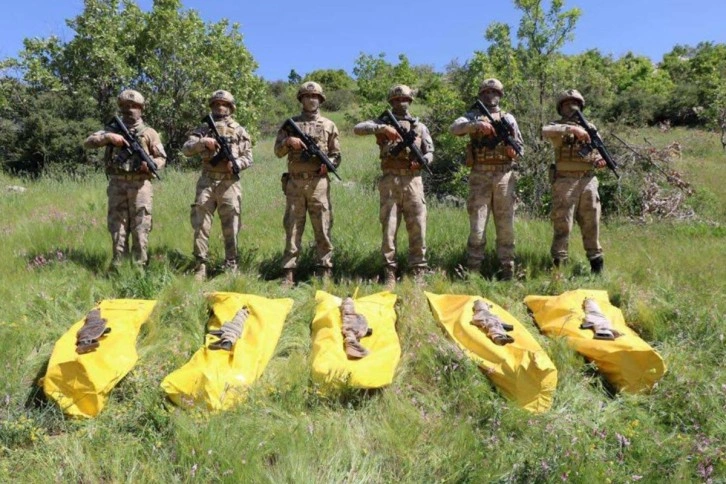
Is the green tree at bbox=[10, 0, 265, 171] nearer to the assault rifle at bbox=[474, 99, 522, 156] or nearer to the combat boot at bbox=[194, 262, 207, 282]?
the combat boot at bbox=[194, 262, 207, 282]

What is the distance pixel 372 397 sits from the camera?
3.56m

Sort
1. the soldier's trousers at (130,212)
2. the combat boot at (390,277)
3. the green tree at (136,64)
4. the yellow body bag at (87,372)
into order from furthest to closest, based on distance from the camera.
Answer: the green tree at (136,64) < the soldier's trousers at (130,212) < the combat boot at (390,277) < the yellow body bag at (87,372)

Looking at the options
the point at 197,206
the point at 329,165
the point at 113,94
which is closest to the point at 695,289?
the point at 329,165

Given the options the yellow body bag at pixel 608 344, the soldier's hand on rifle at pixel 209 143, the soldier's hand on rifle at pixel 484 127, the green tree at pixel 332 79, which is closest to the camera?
the yellow body bag at pixel 608 344

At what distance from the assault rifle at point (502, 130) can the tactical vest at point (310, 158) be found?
1815 mm

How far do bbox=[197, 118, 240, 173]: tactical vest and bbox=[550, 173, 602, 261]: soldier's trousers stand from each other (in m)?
3.78

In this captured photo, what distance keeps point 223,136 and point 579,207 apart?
165 inches

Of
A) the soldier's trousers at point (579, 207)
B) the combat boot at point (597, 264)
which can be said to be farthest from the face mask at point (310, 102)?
the combat boot at point (597, 264)

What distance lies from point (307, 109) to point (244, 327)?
2860mm

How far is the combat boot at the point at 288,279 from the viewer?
5.88m

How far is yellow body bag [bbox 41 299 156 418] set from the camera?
338 centimetres

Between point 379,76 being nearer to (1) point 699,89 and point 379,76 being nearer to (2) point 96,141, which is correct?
(1) point 699,89

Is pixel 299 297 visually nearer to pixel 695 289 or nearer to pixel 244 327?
pixel 244 327

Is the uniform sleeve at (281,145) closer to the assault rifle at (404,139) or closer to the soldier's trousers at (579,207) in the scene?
the assault rifle at (404,139)
